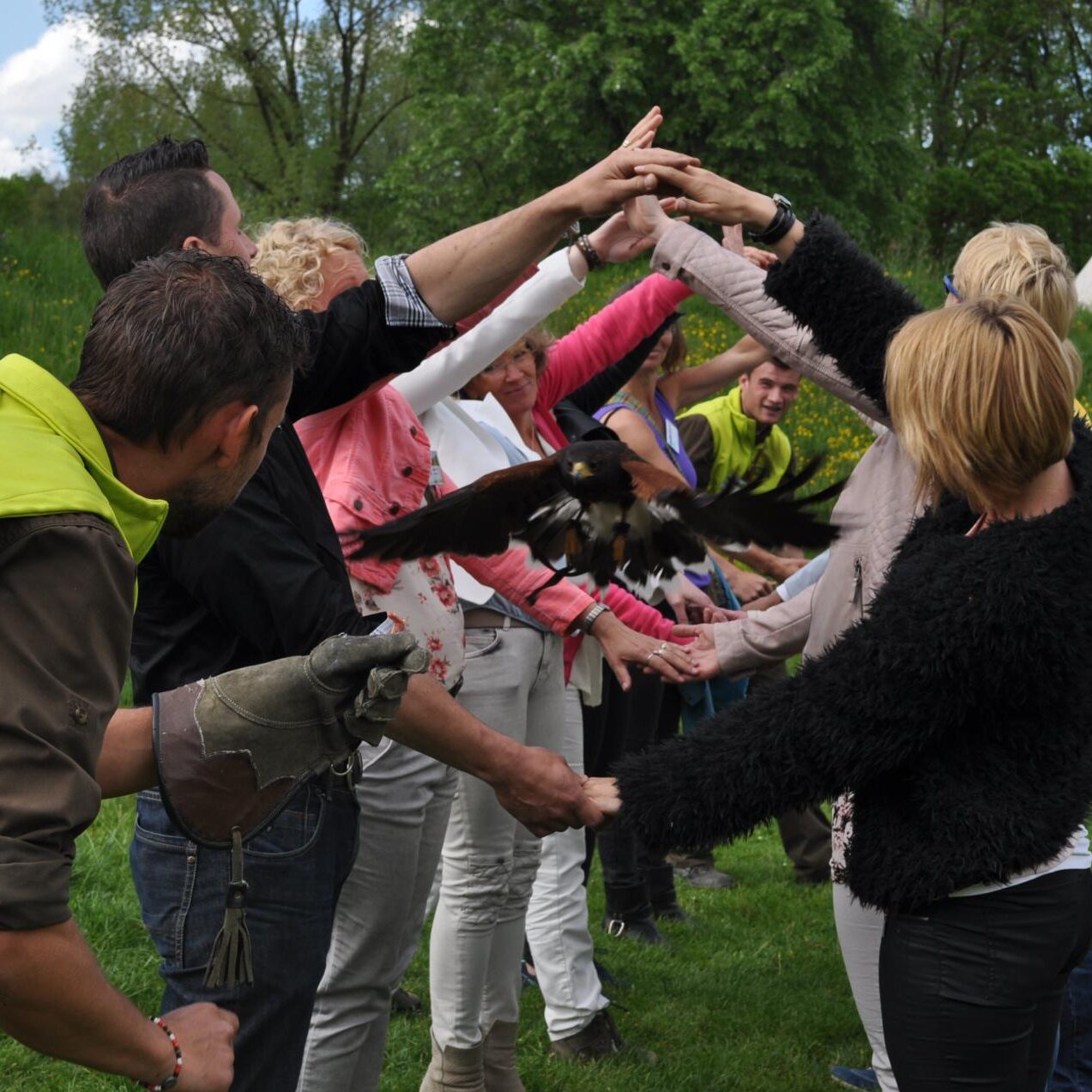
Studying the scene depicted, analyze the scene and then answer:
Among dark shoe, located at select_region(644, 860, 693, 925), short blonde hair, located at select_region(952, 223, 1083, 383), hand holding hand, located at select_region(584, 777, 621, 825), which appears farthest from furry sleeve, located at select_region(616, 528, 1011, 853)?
dark shoe, located at select_region(644, 860, 693, 925)

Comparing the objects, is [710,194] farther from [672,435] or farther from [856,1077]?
[856,1077]

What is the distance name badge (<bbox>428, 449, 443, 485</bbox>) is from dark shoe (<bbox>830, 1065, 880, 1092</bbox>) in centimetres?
228

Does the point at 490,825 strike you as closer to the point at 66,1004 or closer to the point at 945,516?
the point at 945,516

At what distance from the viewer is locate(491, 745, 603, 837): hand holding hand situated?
8.67 ft

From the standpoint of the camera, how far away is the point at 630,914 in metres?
5.12

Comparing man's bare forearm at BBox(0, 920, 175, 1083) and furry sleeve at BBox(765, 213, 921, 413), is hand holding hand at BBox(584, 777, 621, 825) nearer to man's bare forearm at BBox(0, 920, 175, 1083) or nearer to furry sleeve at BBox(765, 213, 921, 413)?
furry sleeve at BBox(765, 213, 921, 413)

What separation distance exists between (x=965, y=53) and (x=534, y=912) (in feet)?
126

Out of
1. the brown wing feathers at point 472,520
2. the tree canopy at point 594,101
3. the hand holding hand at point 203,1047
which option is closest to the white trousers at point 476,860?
the brown wing feathers at point 472,520

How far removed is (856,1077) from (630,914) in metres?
1.27

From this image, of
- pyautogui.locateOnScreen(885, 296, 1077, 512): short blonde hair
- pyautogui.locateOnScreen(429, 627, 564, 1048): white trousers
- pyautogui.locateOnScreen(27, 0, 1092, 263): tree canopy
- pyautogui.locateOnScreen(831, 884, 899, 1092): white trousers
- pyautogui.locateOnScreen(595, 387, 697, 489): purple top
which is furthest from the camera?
pyautogui.locateOnScreen(27, 0, 1092, 263): tree canopy

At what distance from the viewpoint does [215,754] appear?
6.36 ft

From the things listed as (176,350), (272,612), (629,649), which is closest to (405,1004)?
(629,649)

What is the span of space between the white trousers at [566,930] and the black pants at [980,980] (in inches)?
69.7

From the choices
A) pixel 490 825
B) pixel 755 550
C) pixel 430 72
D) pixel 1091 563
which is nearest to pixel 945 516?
pixel 1091 563
